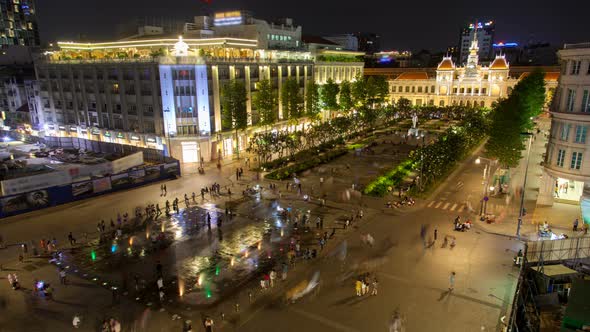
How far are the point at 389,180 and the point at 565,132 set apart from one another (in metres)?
18.7

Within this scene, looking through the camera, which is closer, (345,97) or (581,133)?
(581,133)

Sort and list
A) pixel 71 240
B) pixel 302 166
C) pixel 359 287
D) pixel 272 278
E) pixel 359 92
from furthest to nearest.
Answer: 1. pixel 359 92
2. pixel 302 166
3. pixel 71 240
4. pixel 272 278
5. pixel 359 287

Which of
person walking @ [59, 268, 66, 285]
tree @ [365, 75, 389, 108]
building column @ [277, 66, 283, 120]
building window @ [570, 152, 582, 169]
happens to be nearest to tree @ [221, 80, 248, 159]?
building column @ [277, 66, 283, 120]

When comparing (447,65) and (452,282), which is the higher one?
(447,65)

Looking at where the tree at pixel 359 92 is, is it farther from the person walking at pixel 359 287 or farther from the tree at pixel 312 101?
the person walking at pixel 359 287

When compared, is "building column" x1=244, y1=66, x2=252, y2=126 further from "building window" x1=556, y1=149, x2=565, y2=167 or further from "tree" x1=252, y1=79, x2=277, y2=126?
"building window" x1=556, y1=149, x2=565, y2=167

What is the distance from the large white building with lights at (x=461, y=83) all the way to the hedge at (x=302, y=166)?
73.6 metres

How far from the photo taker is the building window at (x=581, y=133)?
35.4 meters

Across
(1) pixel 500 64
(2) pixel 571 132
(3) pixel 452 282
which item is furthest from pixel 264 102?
(1) pixel 500 64

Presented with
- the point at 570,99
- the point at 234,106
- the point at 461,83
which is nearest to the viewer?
the point at 570,99

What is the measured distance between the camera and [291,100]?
252ft

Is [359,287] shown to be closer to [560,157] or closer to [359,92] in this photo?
[560,157]

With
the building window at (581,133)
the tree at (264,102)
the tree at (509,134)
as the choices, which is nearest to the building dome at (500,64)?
the tree at (509,134)

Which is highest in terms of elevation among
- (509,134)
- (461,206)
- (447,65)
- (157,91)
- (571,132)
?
(447,65)
